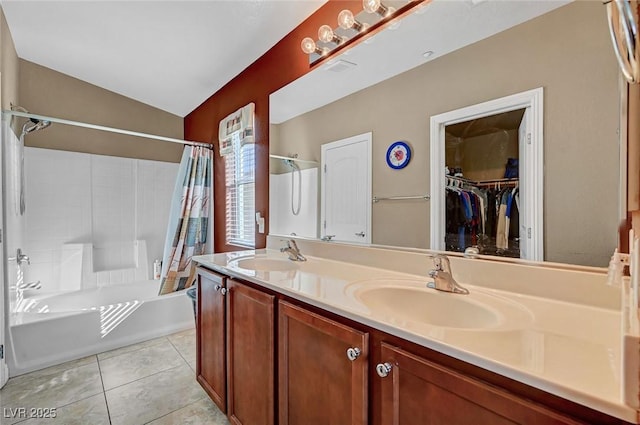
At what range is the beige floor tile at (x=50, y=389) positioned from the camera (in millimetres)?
1699

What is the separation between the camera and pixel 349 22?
148 cm

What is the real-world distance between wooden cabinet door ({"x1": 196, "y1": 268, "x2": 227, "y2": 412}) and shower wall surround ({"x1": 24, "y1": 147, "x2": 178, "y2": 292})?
2.04m

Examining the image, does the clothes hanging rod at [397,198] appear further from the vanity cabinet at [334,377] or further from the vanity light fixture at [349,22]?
the vanity light fixture at [349,22]

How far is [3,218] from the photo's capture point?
1.87 metres

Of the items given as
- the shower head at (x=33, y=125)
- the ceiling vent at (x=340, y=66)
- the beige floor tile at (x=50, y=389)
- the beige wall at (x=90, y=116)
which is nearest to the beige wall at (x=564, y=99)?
the ceiling vent at (x=340, y=66)

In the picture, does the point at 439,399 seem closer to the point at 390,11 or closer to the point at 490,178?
the point at 490,178

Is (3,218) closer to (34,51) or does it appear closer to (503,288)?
(34,51)

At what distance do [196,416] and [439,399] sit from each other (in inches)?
61.7

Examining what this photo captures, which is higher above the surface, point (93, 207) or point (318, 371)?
point (93, 207)

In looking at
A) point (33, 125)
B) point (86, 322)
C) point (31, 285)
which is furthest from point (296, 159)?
point (31, 285)

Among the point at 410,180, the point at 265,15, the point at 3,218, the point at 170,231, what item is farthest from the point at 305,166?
the point at 3,218

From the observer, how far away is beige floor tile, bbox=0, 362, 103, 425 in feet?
5.57

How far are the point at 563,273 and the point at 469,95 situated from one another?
0.72 meters

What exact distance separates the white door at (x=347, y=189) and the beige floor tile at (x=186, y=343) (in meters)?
1.55
